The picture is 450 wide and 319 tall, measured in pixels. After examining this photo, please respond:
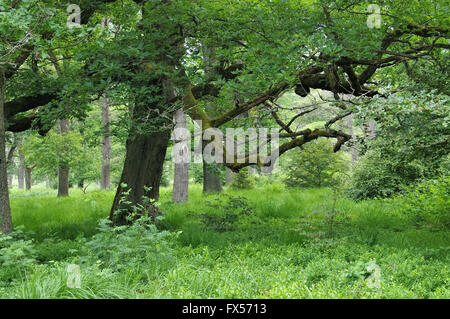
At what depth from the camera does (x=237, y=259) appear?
18.6 feet

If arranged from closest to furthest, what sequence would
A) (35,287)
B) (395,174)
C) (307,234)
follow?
(35,287)
(307,234)
(395,174)

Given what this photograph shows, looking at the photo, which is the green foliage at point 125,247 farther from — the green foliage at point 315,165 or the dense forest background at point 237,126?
the green foliage at point 315,165

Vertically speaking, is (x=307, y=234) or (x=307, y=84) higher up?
(x=307, y=84)

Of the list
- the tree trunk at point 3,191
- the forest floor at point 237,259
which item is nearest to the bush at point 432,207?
the forest floor at point 237,259

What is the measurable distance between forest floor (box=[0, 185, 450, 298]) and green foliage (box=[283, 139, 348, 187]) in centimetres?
661

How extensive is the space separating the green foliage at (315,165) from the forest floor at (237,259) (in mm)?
6608

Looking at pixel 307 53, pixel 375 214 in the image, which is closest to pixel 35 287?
pixel 307 53

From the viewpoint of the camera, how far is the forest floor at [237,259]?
378 cm

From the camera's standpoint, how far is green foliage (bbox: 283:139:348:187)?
16234mm

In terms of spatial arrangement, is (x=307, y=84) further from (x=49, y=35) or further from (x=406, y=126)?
(x=49, y=35)

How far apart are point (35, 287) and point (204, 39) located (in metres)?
5.02

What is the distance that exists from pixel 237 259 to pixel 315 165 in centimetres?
1156

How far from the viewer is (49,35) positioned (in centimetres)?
764

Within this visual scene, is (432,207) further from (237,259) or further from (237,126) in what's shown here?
(237,259)
